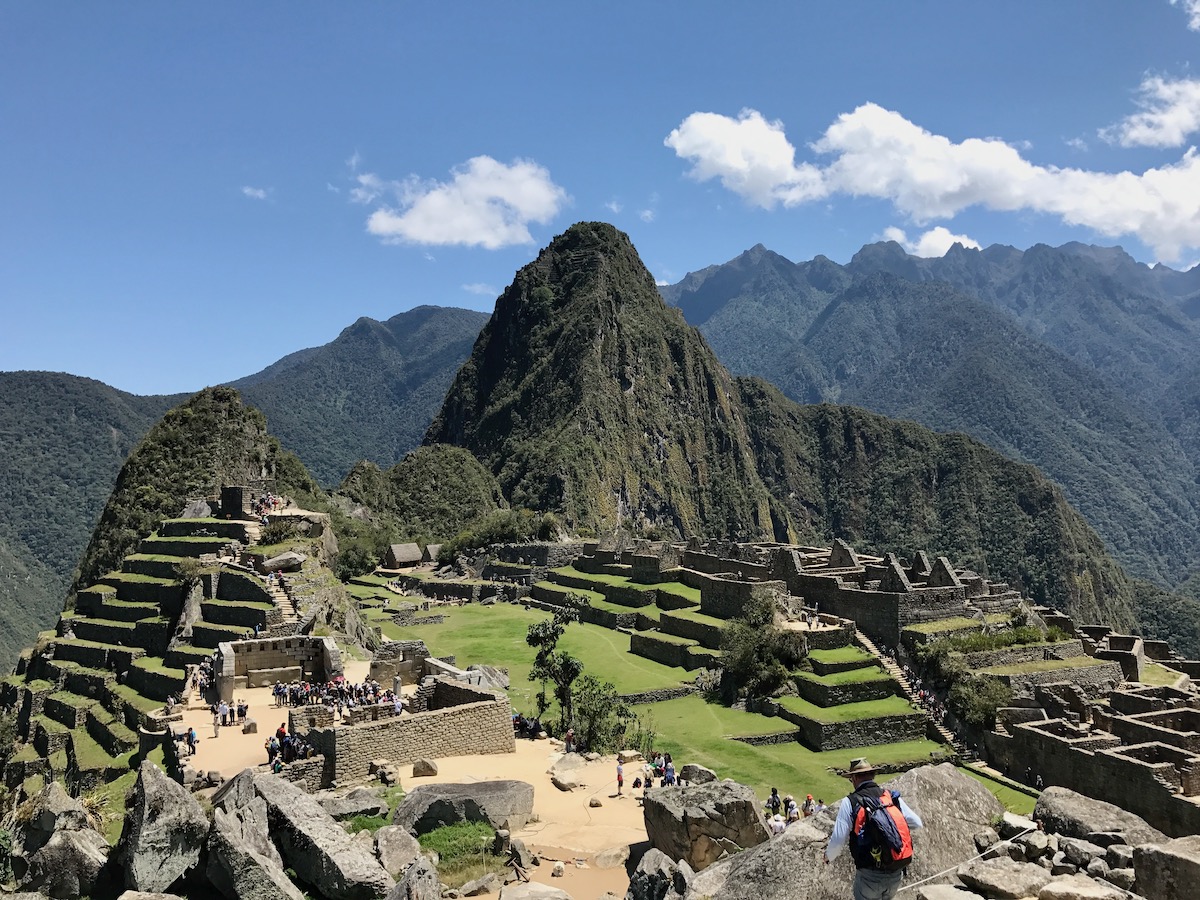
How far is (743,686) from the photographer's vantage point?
35.0 meters

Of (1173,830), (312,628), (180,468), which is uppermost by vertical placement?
(180,468)

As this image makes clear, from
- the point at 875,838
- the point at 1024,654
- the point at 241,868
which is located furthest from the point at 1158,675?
the point at 241,868

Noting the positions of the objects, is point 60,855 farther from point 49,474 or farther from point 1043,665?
point 49,474

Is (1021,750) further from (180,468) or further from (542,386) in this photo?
(542,386)

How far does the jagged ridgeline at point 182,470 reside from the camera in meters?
55.8

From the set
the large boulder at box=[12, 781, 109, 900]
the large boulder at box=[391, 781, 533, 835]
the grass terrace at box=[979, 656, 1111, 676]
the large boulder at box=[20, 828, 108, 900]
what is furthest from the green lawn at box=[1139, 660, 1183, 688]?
the large boulder at box=[20, 828, 108, 900]

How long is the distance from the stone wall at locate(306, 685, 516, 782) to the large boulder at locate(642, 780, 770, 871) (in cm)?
758

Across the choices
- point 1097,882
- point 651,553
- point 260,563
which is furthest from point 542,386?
point 1097,882

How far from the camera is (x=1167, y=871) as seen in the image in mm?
7527

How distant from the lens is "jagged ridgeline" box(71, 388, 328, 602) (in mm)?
55844

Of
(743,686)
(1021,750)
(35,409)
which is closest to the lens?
(1021,750)

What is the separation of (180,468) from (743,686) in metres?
44.6

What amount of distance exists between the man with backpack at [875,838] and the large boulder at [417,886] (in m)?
4.75

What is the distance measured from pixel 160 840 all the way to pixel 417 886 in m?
2.85
